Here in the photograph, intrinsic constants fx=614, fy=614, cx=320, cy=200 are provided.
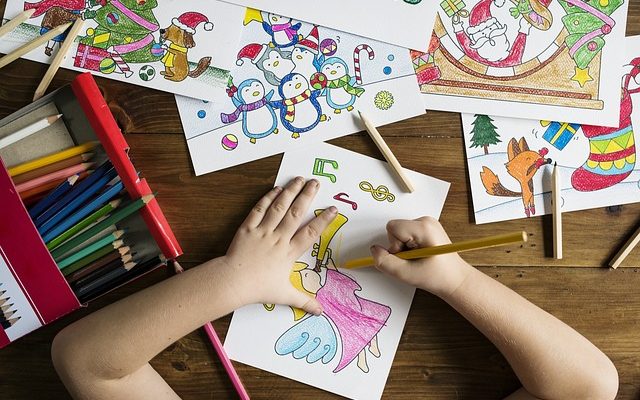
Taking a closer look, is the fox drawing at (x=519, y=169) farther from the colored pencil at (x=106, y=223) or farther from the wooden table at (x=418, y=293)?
the colored pencil at (x=106, y=223)

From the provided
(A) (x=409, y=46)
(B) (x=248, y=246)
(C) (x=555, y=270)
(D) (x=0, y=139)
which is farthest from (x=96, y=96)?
(C) (x=555, y=270)

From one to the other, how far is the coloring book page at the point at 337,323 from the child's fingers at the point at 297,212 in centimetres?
2

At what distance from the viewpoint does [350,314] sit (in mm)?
761

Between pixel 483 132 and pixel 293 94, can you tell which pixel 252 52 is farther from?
pixel 483 132

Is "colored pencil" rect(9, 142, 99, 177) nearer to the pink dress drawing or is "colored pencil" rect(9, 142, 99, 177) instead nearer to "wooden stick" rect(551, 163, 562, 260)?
the pink dress drawing

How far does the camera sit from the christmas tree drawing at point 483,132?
75 cm

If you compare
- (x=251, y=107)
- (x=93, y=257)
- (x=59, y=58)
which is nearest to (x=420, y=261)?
(x=251, y=107)

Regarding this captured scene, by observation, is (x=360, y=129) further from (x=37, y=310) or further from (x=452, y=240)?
(x=37, y=310)

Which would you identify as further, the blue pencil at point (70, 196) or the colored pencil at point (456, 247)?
the blue pencil at point (70, 196)

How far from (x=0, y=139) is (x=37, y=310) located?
0.63 feet

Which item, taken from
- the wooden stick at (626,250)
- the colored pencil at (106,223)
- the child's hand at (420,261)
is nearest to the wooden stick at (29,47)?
the colored pencil at (106,223)

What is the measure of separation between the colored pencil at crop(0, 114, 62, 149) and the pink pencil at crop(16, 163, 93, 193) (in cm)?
5

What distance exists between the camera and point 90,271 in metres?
0.70

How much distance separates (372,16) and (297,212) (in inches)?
9.9
